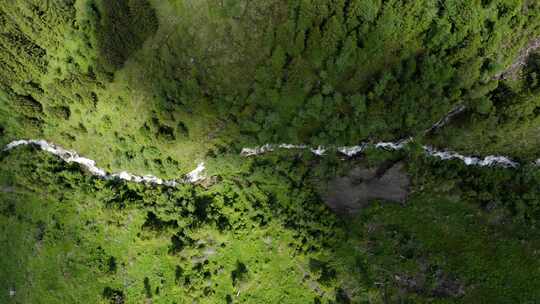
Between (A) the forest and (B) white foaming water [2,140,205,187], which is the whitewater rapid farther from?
(A) the forest

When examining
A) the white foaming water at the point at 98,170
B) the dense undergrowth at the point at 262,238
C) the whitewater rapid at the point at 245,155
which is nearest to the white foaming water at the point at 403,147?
the whitewater rapid at the point at 245,155

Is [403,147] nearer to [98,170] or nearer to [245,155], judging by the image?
[245,155]

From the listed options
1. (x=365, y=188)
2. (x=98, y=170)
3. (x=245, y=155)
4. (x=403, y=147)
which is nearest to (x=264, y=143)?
(x=245, y=155)

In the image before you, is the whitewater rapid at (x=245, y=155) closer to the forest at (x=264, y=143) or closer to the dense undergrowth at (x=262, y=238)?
the forest at (x=264, y=143)

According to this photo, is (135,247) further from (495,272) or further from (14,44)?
(495,272)

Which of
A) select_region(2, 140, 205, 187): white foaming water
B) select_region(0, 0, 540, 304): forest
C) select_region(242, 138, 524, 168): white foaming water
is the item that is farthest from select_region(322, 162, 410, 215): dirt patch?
select_region(2, 140, 205, 187): white foaming water

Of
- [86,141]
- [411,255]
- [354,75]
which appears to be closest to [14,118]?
[86,141]
